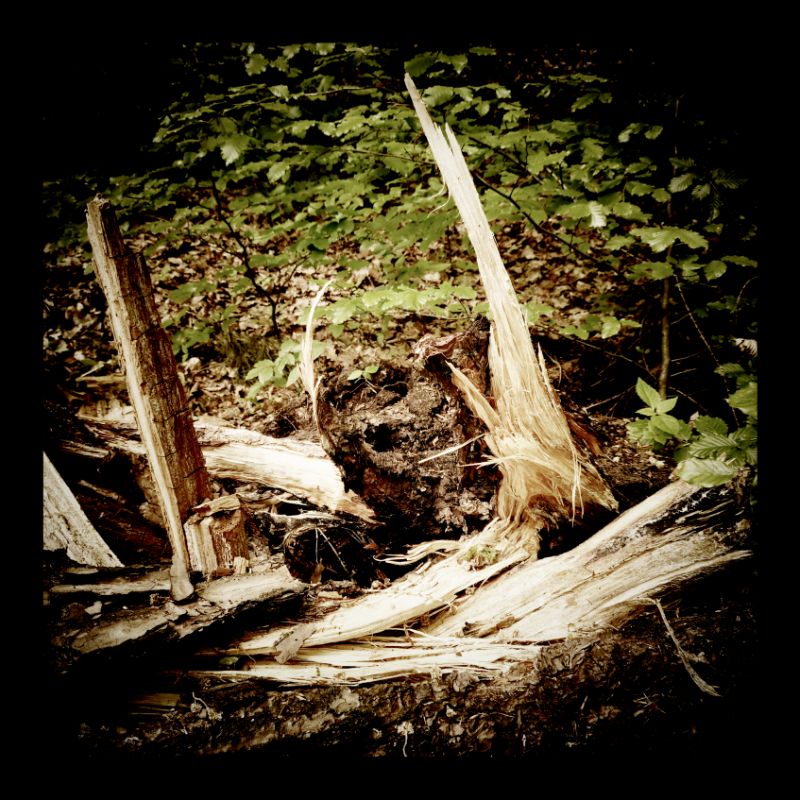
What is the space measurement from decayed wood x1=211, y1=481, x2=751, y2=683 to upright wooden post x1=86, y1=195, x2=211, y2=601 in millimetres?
674

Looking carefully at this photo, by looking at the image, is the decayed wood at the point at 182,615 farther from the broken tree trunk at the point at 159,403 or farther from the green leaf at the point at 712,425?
the green leaf at the point at 712,425

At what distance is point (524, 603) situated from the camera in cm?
176

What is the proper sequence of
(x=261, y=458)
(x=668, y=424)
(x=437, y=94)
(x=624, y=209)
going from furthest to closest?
(x=261, y=458) < (x=437, y=94) < (x=624, y=209) < (x=668, y=424)

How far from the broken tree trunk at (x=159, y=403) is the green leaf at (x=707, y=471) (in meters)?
2.10

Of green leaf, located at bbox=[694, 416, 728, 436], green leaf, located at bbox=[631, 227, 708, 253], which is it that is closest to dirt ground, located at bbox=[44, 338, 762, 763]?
green leaf, located at bbox=[694, 416, 728, 436]

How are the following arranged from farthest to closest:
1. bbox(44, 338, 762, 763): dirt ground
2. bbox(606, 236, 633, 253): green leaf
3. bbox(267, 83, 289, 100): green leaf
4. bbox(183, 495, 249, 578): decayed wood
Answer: bbox(606, 236, 633, 253): green leaf, bbox(267, 83, 289, 100): green leaf, bbox(183, 495, 249, 578): decayed wood, bbox(44, 338, 762, 763): dirt ground

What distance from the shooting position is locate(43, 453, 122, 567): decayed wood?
2.26 meters

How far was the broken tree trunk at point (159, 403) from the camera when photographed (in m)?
1.83

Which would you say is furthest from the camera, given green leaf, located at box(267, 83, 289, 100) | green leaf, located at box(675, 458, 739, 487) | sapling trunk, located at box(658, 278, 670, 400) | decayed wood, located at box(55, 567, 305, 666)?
sapling trunk, located at box(658, 278, 670, 400)

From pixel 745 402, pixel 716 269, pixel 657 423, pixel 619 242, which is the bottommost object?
pixel 657 423

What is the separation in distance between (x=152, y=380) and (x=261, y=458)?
99 centimetres

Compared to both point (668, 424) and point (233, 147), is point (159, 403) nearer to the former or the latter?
point (233, 147)

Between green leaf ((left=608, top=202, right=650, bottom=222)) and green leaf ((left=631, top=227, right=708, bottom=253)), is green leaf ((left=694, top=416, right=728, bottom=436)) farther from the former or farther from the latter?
green leaf ((left=608, top=202, right=650, bottom=222))

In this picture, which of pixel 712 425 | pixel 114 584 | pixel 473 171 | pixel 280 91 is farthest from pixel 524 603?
pixel 473 171
